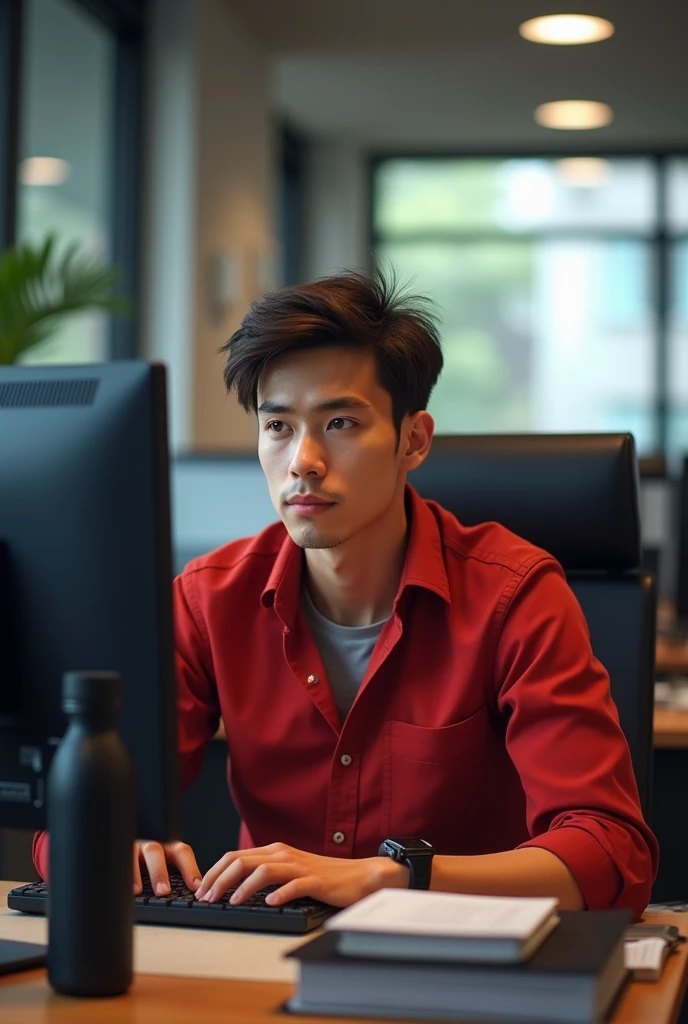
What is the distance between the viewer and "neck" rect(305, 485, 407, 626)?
1576 millimetres

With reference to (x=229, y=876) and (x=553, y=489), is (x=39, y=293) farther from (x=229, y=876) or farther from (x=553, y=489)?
(x=229, y=876)

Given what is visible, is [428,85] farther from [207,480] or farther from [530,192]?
[207,480]

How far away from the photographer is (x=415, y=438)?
1.64 metres

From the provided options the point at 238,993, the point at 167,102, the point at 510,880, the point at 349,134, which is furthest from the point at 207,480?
the point at 349,134

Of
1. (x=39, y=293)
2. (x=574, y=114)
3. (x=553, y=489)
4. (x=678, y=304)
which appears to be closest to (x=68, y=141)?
(x=39, y=293)

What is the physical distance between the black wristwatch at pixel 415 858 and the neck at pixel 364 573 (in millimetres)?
437

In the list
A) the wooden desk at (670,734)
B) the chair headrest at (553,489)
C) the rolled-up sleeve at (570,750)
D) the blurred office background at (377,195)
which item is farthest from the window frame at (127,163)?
the rolled-up sleeve at (570,750)

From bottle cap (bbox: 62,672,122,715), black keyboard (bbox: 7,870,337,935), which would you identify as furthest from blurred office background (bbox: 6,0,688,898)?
Result: bottle cap (bbox: 62,672,122,715)

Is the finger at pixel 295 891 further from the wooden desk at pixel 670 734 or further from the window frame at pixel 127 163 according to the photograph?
the window frame at pixel 127 163

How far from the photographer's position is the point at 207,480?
3.49 metres

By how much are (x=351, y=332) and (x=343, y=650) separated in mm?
367

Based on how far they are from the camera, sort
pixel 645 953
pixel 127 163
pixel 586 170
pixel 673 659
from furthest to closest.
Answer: pixel 586 170 < pixel 127 163 < pixel 673 659 < pixel 645 953

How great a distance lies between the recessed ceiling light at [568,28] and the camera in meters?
4.95

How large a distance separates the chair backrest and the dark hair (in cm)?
15
